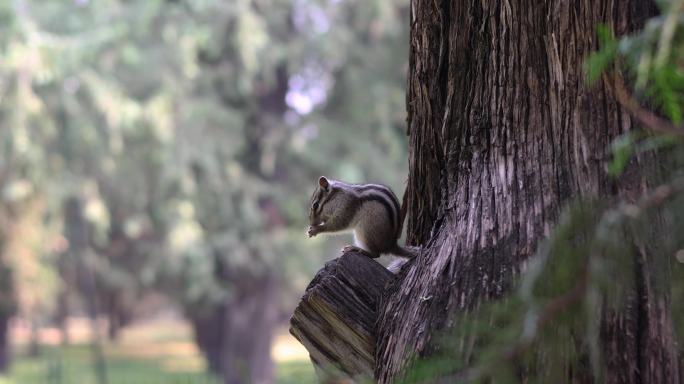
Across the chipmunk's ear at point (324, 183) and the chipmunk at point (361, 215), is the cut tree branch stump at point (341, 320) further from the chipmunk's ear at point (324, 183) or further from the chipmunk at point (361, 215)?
the chipmunk's ear at point (324, 183)

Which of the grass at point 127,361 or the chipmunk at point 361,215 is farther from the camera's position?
the grass at point 127,361

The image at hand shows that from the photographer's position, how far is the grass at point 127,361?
2164 cm

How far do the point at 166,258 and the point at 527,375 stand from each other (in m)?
18.3

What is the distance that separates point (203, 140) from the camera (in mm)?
19141

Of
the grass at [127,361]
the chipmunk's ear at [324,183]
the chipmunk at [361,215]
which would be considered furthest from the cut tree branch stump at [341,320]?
the grass at [127,361]

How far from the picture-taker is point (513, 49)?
275 centimetres

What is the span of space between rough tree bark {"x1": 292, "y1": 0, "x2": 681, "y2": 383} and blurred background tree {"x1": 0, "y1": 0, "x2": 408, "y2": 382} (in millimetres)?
14303

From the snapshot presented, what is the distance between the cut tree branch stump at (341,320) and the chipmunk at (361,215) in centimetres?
65

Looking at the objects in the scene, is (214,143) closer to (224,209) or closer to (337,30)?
(224,209)

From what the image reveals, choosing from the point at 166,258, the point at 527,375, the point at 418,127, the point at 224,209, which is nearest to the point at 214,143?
the point at 224,209

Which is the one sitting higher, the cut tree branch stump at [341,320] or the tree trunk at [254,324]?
the tree trunk at [254,324]

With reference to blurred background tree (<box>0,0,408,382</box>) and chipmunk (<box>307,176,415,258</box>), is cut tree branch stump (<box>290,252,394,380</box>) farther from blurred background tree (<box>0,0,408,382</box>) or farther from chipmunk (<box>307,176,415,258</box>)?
blurred background tree (<box>0,0,408,382</box>)

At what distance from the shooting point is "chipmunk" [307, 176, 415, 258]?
420 centimetres

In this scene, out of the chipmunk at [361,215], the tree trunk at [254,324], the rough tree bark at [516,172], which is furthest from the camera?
the tree trunk at [254,324]
